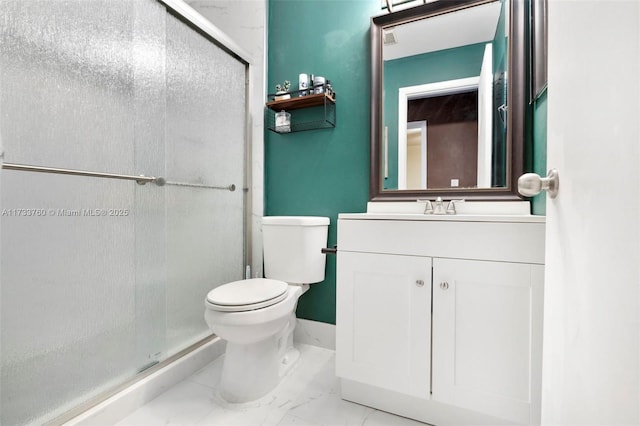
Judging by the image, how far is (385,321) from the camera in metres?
1.18

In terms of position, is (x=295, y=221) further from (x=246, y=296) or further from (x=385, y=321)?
(x=385, y=321)

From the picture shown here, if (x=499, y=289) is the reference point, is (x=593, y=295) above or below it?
above

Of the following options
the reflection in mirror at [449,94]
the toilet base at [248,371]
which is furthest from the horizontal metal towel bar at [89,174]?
the reflection in mirror at [449,94]

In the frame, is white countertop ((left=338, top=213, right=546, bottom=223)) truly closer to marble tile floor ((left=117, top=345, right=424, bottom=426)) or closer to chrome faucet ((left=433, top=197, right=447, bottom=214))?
chrome faucet ((left=433, top=197, right=447, bottom=214))

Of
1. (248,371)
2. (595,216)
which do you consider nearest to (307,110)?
(248,371)

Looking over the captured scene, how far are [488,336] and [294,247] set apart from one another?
94 cm

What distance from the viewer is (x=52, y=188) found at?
3.39 feet

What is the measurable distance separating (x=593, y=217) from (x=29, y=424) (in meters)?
1.54

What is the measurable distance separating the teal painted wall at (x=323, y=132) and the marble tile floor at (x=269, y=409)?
48 centimetres

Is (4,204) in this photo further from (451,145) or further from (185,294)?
(451,145)

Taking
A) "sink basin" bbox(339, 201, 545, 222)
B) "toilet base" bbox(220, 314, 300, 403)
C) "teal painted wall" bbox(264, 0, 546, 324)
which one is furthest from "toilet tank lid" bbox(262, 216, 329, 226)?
"toilet base" bbox(220, 314, 300, 403)

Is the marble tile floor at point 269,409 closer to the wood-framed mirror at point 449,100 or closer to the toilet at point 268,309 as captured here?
the toilet at point 268,309

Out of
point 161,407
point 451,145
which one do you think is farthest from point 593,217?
point 161,407

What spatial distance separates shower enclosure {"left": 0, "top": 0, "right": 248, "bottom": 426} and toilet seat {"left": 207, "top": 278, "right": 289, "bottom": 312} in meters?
0.31
